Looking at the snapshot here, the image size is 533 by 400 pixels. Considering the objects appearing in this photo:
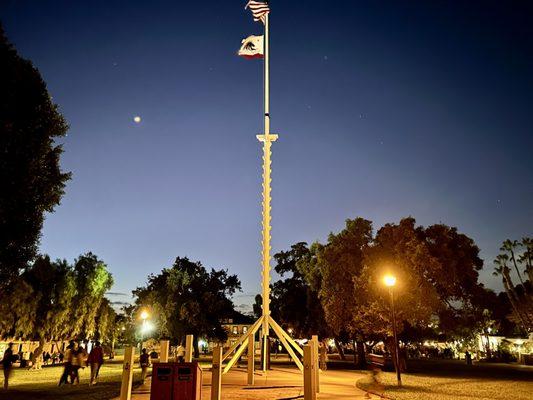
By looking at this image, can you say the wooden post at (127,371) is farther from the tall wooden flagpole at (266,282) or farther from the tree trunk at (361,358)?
the tree trunk at (361,358)

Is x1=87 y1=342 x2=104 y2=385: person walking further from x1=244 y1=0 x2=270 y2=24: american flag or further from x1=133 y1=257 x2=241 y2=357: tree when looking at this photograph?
x1=133 y1=257 x2=241 y2=357: tree

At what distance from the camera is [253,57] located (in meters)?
18.0

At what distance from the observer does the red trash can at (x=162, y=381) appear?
8.74m

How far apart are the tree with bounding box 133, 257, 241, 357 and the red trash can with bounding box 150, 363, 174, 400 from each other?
36.7 metres

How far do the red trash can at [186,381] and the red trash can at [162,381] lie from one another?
104mm

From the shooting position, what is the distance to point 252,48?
1806 centimetres

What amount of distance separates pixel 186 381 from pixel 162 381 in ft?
1.58

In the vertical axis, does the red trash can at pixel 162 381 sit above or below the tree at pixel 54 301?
below

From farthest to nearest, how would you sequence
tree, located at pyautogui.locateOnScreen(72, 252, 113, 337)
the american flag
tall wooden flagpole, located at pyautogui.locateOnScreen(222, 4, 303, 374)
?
tree, located at pyautogui.locateOnScreen(72, 252, 113, 337) < the american flag < tall wooden flagpole, located at pyautogui.locateOnScreen(222, 4, 303, 374)

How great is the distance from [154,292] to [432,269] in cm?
3022

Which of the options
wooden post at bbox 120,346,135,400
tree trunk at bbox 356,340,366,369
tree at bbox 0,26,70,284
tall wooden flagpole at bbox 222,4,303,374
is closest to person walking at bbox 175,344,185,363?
tall wooden flagpole at bbox 222,4,303,374

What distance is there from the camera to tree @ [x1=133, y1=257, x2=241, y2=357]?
147 ft

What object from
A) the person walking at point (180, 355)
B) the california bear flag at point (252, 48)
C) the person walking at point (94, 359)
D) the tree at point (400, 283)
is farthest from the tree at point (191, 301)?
the california bear flag at point (252, 48)

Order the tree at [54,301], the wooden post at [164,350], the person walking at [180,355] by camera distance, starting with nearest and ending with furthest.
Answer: the wooden post at [164,350] → the person walking at [180,355] → the tree at [54,301]
